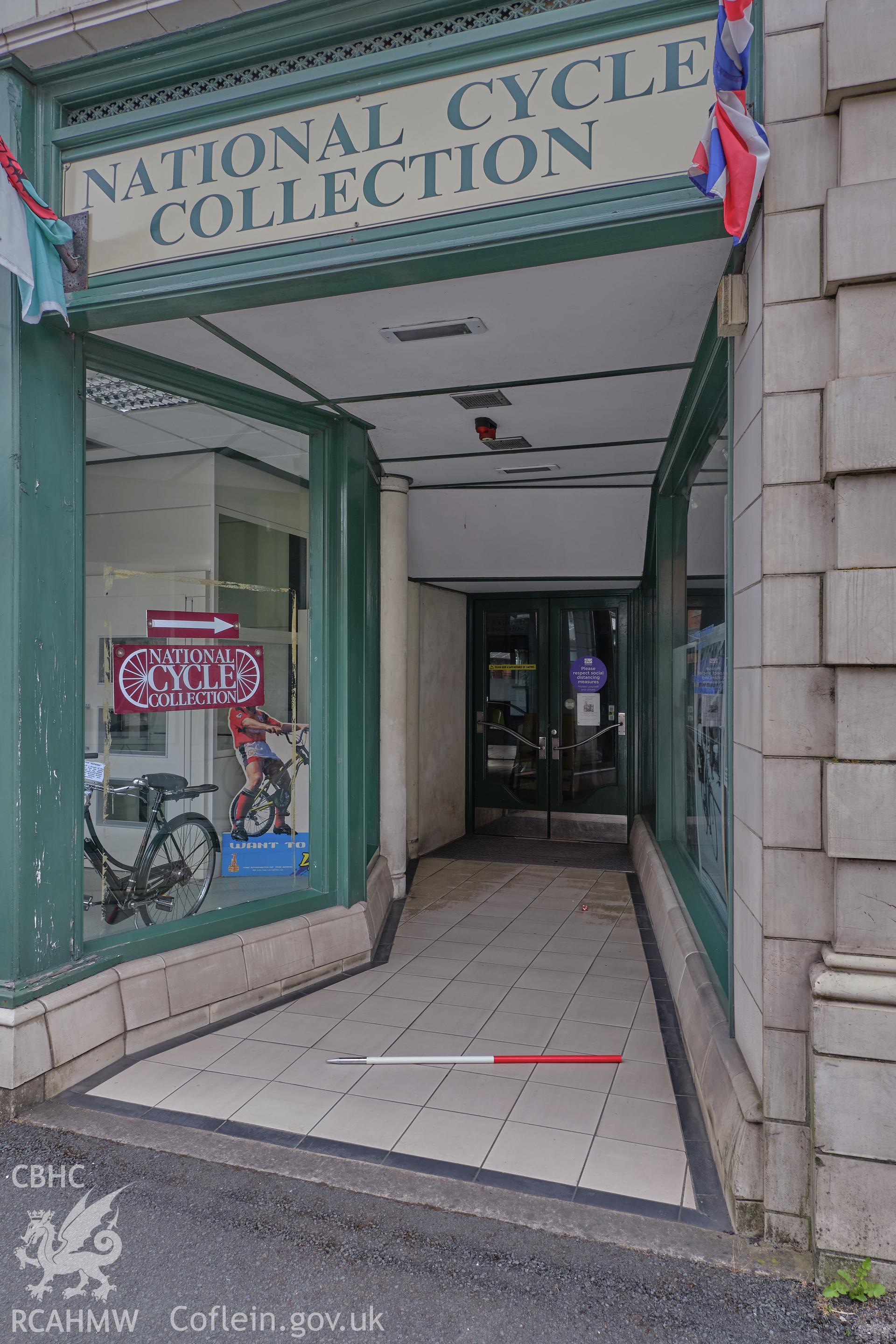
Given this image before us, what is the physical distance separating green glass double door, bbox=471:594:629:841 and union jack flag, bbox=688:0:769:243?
610 cm

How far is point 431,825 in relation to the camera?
7.58 metres

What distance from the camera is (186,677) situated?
12.8 ft

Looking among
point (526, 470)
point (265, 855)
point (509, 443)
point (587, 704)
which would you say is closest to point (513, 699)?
point (587, 704)

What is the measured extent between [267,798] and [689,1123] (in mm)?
2397

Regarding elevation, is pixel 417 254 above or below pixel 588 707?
above

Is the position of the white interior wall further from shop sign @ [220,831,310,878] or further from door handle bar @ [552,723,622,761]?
shop sign @ [220,831,310,878]

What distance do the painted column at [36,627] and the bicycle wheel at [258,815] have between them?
0.95 meters

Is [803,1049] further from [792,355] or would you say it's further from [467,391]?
[467,391]

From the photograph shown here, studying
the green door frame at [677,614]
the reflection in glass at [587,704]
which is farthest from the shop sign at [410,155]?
the reflection in glass at [587,704]

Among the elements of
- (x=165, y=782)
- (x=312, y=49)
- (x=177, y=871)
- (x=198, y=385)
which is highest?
(x=312, y=49)

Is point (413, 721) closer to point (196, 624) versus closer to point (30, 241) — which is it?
point (196, 624)

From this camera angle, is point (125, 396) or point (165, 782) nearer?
point (125, 396)

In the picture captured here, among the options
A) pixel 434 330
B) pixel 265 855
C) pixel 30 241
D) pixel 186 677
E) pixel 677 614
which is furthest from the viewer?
pixel 677 614

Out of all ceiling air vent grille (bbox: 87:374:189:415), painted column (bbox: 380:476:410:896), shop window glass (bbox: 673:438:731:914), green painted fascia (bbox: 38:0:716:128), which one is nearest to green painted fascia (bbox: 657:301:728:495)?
shop window glass (bbox: 673:438:731:914)
